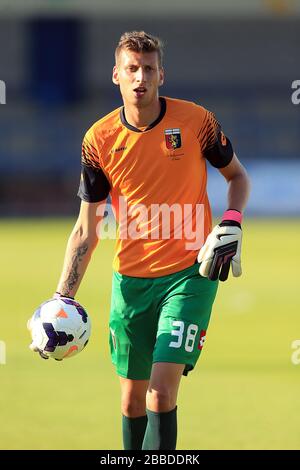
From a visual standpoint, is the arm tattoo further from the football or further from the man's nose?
the man's nose

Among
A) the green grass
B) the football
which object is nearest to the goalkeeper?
the football

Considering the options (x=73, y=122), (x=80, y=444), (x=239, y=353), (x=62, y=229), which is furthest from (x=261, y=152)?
(x=80, y=444)

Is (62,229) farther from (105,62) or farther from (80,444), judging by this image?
(80,444)

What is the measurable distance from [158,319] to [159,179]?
820 mm

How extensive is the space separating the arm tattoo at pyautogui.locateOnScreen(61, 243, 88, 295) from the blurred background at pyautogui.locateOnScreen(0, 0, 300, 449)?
1.24 m

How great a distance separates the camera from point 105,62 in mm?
38406

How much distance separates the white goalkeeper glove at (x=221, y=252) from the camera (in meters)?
6.50

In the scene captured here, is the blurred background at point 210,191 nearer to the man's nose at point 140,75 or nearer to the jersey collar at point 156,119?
the jersey collar at point 156,119

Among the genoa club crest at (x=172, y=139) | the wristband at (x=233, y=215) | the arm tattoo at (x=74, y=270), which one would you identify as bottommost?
the arm tattoo at (x=74, y=270)

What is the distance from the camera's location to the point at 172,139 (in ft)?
22.5

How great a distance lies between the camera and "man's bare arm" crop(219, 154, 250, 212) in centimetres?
694

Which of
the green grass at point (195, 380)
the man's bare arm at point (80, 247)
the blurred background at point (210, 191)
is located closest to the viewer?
the man's bare arm at point (80, 247)

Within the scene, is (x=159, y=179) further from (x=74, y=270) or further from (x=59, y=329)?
(x=59, y=329)

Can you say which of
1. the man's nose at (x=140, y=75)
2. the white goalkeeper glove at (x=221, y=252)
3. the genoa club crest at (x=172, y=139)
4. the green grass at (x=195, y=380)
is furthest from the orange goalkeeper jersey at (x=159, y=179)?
the green grass at (x=195, y=380)
